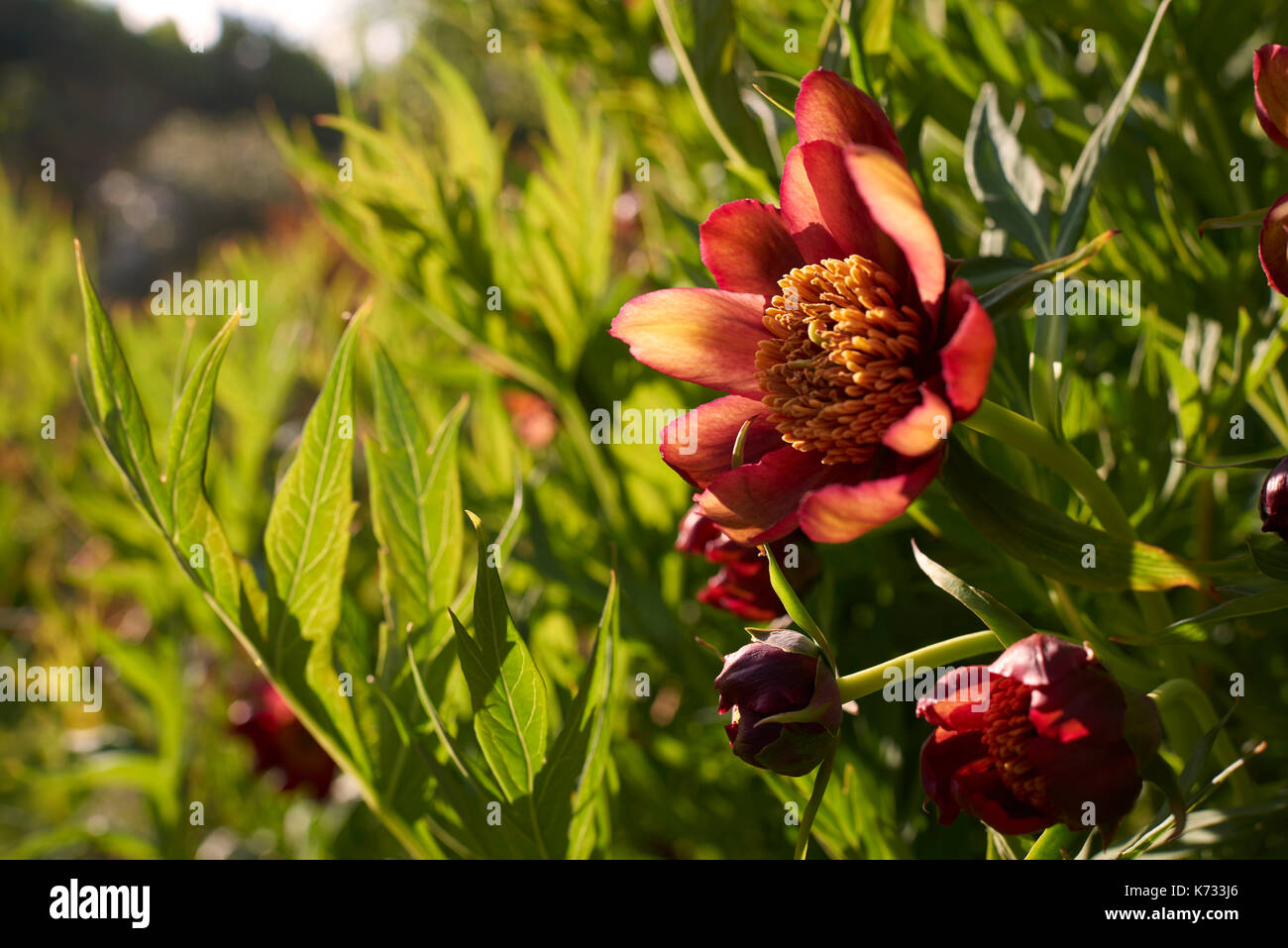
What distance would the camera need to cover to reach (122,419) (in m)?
0.40

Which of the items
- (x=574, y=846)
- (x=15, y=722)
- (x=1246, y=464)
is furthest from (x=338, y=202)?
(x=15, y=722)

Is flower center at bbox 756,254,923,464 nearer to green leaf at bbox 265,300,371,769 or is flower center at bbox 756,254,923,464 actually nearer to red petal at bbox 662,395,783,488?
red petal at bbox 662,395,783,488

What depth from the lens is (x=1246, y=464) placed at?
297mm

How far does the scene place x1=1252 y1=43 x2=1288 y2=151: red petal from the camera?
0.27 meters

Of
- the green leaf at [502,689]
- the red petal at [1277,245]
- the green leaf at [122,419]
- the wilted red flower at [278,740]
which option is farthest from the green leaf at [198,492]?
the wilted red flower at [278,740]

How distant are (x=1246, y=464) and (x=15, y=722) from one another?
176cm

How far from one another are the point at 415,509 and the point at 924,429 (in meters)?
0.27

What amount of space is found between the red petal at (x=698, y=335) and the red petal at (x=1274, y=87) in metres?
0.15

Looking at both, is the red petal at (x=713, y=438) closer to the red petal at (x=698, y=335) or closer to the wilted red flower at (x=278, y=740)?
the red petal at (x=698, y=335)

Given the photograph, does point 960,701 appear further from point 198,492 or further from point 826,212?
point 198,492

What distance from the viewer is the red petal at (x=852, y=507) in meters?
0.23

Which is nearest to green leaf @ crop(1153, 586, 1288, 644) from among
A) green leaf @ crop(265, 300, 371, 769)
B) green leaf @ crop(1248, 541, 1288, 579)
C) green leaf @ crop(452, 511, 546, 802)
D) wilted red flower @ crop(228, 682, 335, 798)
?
green leaf @ crop(1248, 541, 1288, 579)

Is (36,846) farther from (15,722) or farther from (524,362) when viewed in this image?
(15,722)
